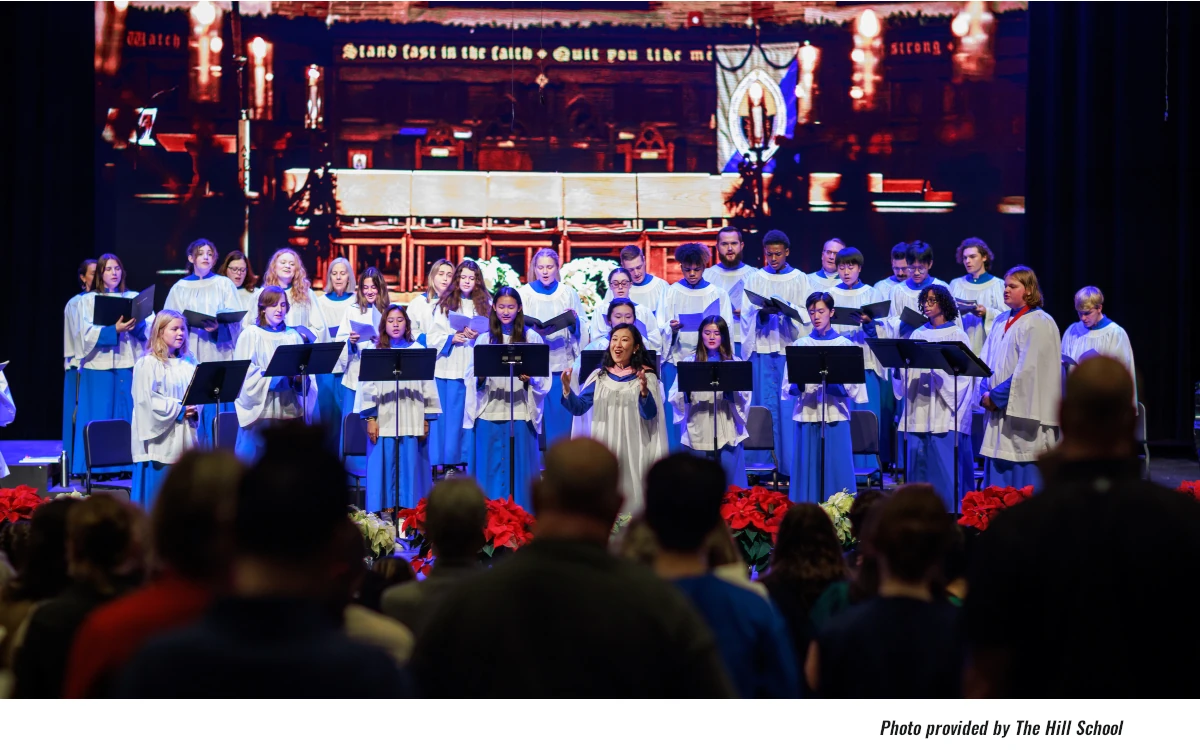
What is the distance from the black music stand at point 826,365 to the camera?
26.5ft

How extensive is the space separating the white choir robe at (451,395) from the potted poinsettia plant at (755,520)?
13.1ft

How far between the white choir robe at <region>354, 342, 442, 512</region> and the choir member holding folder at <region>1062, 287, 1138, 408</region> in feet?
16.1

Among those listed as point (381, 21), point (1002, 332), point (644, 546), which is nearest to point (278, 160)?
point (381, 21)

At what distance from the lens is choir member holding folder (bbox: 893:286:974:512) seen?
9.19m

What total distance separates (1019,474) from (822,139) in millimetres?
4840

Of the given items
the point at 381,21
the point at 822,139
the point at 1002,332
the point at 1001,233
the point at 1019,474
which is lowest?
the point at 1019,474

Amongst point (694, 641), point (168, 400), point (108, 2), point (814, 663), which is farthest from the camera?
point (108, 2)

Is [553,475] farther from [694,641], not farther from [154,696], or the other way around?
[154,696]

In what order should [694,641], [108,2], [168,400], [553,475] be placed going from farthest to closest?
[108,2] < [168,400] < [553,475] < [694,641]

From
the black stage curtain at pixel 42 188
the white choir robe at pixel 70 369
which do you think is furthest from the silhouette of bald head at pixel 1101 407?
the black stage curtain at pixel 42 188

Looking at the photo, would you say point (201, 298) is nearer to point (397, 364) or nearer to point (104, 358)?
point (104, 358)

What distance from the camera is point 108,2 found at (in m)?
12.0

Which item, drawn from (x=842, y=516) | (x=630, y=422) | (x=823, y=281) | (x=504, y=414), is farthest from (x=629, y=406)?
(x=823, y=281)

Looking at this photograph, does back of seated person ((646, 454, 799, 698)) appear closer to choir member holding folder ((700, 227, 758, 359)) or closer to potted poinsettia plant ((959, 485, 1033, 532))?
potted poinsettia plant ((959, 485, 1033, 532))
